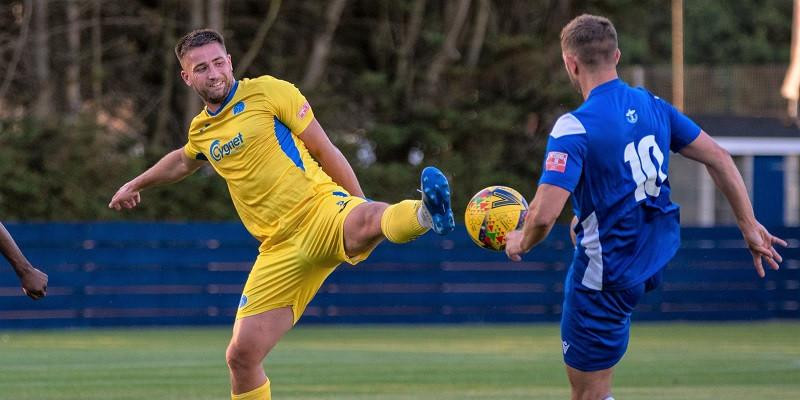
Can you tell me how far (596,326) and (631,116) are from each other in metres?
0.93

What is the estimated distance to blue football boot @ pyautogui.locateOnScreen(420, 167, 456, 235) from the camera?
22.9ft

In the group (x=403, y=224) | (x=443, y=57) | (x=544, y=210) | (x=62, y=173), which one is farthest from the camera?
(x=443, y=57)

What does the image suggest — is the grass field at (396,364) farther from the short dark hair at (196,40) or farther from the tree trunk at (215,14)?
the tree trunk at (215,14)

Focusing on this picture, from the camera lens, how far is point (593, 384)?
21.4 feet

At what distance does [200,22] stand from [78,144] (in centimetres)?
317

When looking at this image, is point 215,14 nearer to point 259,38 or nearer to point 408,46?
point 259,38

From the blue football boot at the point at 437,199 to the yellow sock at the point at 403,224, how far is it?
4.6 inches

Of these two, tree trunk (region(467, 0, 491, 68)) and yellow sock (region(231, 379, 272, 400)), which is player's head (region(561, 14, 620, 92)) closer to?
yellow sock (region(231, 379, 272, 400))

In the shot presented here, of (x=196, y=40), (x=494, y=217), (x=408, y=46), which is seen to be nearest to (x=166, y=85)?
(x=408, y=46)

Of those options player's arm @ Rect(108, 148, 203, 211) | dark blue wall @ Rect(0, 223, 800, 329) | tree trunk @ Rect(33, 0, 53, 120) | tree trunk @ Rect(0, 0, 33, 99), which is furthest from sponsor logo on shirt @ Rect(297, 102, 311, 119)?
tree trunk @ Rect(0, 0, 33, 99)

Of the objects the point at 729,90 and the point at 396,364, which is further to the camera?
the point at 729,90

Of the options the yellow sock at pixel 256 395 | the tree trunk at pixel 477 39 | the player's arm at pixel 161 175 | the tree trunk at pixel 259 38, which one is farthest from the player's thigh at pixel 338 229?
the tree trunk at pixel 477 39

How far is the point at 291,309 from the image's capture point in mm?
7832

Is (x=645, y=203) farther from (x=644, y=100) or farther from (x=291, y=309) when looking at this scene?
(x=291, y=309)
